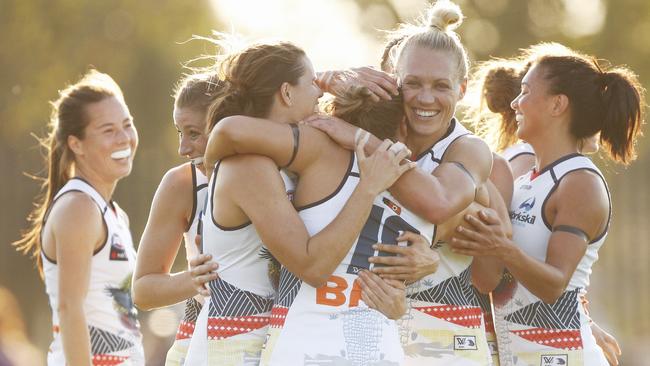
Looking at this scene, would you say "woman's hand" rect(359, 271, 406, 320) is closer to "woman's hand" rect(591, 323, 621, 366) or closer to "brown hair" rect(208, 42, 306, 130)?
"brown hair" rect(208, 42, 306, 130)

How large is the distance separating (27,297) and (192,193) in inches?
355

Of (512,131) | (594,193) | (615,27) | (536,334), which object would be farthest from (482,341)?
(615,27)

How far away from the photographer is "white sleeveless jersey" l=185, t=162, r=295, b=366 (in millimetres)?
3744

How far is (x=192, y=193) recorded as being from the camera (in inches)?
166

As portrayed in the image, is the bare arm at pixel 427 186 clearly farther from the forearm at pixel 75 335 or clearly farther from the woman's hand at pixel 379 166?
the forearm at pixel 75 335

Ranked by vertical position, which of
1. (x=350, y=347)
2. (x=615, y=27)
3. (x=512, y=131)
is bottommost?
(x=350, y=347)

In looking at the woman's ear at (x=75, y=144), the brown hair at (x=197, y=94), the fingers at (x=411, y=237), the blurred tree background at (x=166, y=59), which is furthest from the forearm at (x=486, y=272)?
the blurred tree background at (x=166, y=59)

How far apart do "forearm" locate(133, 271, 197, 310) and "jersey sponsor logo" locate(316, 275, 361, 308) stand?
62 centimetres

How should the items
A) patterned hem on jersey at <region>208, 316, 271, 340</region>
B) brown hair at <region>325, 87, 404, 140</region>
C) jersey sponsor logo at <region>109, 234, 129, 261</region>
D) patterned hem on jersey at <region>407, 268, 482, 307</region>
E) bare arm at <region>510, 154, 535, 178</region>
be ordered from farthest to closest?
jersey sponsor logo at <region>109, 234, 129, 261</region>, bare arm at <region>510, 154, 535, 178</region>, patterned hem on jersey at <region>407, 268, 482, 307</region>, brown hair at <region>325, 87, 404, 140</region>, patterned hem on jersey at <region>208, 316, 271, 340</region>

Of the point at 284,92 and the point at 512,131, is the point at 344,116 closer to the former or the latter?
the point at 284,92

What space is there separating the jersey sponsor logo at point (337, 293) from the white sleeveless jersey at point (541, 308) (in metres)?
1.08

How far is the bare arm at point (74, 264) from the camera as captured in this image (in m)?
5.02

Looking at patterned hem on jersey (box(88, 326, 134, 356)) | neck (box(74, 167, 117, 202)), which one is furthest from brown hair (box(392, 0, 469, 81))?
patterned hem on jersey (box(88, 326, 134, 356))

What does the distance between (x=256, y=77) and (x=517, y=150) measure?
176 centimetres
